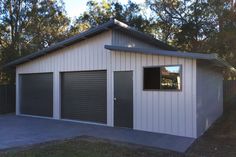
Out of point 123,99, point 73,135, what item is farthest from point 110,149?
point 123,99

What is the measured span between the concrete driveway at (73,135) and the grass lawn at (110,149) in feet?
1.60

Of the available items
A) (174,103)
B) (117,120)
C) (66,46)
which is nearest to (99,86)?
(117,120)

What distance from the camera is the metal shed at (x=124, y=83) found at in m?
10.3

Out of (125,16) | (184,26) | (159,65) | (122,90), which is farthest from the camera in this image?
(125,16)

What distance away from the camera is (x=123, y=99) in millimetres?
12062

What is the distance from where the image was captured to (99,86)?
13.2 metres

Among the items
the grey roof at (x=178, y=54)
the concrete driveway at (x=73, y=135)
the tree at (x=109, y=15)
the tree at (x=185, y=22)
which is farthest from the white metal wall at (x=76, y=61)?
the tree at (x=185, y=22)

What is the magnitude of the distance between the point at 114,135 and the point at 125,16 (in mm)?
16802

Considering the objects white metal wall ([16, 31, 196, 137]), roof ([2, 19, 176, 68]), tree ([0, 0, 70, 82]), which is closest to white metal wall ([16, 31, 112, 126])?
white metal wall ([16, 31, 196, 137])

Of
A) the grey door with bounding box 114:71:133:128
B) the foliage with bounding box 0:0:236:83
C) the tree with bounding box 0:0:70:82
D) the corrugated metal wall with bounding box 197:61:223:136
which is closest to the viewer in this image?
the corrugated metal wall with bounding box 197:61:223:136

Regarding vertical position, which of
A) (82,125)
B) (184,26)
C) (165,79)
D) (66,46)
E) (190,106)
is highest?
(184,26)

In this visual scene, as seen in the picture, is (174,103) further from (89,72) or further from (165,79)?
(89,72)

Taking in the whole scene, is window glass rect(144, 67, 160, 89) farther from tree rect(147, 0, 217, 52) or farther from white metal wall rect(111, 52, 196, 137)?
tree rect(147, 0, 217, 52)

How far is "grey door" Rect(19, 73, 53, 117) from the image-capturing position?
15.4 m
